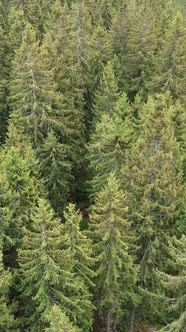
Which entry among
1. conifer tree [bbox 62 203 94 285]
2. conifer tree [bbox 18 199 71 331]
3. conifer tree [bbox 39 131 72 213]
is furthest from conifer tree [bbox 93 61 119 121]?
conifer tree [bbox 18 199 71 331]

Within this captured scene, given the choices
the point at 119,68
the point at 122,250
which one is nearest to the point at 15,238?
the point at 122,250

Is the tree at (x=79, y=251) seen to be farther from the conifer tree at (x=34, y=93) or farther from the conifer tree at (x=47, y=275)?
the conifer tree at (x=34, y=93)

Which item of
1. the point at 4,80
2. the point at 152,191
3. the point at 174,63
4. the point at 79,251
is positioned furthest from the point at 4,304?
the point at 174,63

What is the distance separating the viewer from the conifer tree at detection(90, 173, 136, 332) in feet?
72.6

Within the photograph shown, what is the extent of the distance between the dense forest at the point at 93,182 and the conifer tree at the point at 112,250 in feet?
0.25

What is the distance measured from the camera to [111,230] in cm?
2242

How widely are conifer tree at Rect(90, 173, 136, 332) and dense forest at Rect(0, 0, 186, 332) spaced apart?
0.08 m

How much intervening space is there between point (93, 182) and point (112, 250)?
30.8 feet

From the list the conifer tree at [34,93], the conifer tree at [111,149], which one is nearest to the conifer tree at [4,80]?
the conifer tree at [34,93]

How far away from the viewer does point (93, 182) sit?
31.6 metres

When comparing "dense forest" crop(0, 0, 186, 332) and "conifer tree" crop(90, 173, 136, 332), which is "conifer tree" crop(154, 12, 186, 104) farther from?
"conifer tree" crop(90, 173, 136, 332)

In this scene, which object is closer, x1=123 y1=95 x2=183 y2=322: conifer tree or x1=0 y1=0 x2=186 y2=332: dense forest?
x1=0 y1=0 x2=186 y2=332: dense forest

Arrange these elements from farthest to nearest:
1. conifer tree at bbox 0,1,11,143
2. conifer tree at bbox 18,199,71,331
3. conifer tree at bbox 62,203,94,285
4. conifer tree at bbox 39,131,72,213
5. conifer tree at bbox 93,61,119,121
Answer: conifer tree at bbox 0,1,11,143
conifer tree at bbox 93,61,119,121
conifer tree at bbox 39,131,72,213
conifer tree at bbox 62,203,94,285
conifer tree at bbox 18,199,71,331

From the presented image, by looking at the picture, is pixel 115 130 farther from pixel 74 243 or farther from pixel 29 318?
pixel 29 318
